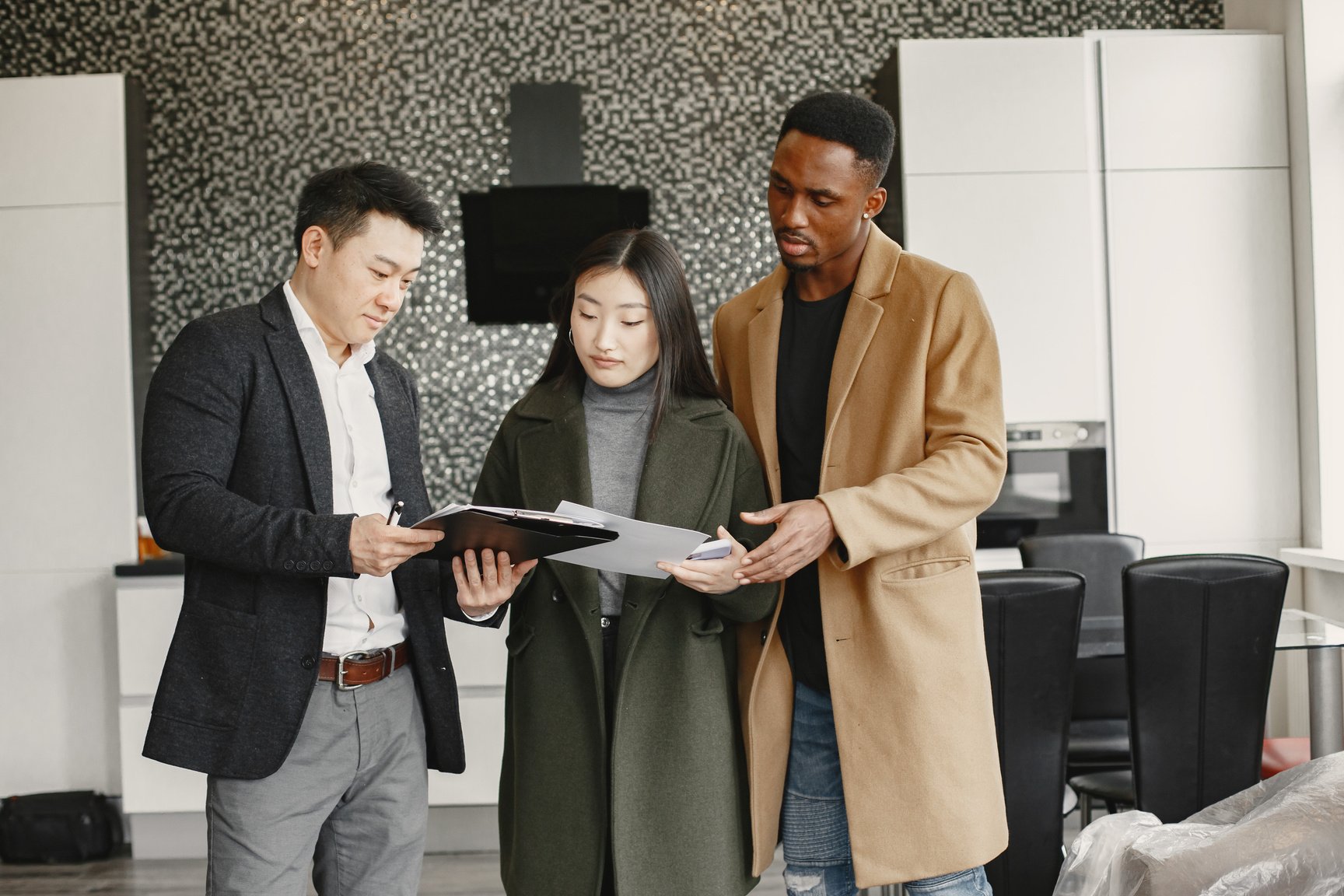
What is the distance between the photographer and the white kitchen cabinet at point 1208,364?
4070 millimetres

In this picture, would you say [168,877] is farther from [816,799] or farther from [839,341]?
[839,341]

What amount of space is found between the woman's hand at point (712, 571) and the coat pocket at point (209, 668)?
0.58 meters

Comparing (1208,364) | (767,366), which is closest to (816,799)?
(767,366)

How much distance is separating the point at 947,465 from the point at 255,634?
3.20 feet

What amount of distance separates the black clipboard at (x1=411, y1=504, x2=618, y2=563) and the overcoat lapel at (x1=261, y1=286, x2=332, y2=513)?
0.21 metres

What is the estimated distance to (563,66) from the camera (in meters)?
4.51

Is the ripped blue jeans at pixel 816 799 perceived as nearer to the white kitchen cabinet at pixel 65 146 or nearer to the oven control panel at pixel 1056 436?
the oven control panel at pixel 1056 436

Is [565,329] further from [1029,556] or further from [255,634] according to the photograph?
[1029,556]

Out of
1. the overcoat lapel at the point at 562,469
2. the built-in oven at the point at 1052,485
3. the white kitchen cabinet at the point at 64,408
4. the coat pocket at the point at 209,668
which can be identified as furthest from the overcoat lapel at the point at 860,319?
the white kitchen cabinet at the point at 64,408

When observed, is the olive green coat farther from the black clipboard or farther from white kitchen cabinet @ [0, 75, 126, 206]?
white kitchen cabinet @ [0, 75, 126, 206]

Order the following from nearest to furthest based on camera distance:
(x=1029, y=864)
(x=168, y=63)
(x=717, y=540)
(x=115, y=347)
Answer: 1. (x=717, y=540)
2. (x=1029, y=864)
3. (x=115, y=347)
4. (x=168, y=63)

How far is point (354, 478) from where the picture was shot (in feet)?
5.39

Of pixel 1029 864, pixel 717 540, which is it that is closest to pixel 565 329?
pixel 717 540

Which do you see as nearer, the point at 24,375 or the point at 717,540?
the point at 717,540
